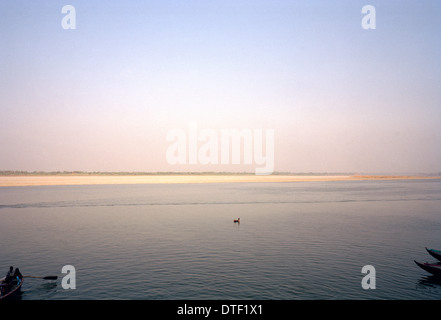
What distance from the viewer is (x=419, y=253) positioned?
1304 inches

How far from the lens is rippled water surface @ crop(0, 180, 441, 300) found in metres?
23.1

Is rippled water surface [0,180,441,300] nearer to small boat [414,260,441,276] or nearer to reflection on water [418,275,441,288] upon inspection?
reflection on water [418,275,441,288]

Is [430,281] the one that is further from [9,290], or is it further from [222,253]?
[9,290]

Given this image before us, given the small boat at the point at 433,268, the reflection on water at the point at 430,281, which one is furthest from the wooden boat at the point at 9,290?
the small boat at the point at 433,268

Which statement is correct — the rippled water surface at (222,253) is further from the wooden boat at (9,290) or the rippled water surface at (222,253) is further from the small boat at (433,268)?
the wooden boat at (9,290)

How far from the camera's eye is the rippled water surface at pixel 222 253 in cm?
2309

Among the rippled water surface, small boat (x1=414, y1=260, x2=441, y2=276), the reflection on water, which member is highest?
small boat (x1=414, y1=260, x2=441, y2=276)

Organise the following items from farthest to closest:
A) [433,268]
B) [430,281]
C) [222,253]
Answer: [222,253], [433,268], [430,281]

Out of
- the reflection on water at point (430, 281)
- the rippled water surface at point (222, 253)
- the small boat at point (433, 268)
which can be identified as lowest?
the reflection on water at point (430, 281)

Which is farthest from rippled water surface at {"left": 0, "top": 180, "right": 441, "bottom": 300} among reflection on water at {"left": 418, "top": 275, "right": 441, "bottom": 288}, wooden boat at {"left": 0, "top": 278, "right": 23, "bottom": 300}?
wooden boat at {"left": 0, "top": 278, "right": 23, "bottom": 300}

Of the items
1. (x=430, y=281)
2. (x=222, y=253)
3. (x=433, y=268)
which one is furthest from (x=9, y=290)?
(x=433, y=268)

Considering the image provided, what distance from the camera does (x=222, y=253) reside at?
1300 inches
